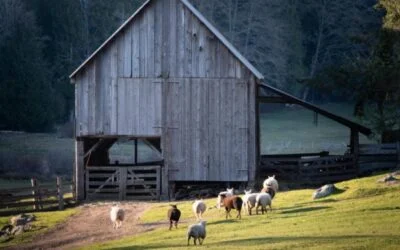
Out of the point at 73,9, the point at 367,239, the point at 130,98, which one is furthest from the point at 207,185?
the point at 73,9

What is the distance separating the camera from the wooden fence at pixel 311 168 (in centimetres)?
4578

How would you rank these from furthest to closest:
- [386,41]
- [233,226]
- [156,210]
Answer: [386,41] → [156,210] → [233,226]

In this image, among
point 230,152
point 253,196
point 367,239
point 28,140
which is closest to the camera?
point 367,239

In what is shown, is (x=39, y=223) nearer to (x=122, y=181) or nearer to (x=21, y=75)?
(x=122, y=181)

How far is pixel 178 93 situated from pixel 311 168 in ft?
24.3

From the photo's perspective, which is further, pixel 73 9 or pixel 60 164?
pixel 73 9

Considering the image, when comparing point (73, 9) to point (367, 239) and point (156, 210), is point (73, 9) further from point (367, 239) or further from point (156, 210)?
point (367, 239)

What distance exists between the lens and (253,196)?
31891mm

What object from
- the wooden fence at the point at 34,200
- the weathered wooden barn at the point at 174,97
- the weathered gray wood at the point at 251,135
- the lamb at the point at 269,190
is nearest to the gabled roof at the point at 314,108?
the weathered wooden barn at the point at 174,97

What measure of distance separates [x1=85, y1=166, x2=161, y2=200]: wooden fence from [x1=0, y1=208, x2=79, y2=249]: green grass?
7.42 ft

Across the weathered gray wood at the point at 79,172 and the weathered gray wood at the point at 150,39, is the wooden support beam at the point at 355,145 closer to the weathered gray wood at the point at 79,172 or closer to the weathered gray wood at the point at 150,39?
the weathered gray wood at the point at 150,39

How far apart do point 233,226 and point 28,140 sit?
1894 inches

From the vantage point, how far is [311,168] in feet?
152

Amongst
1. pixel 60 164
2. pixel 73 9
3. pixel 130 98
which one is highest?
pixel 73 9
